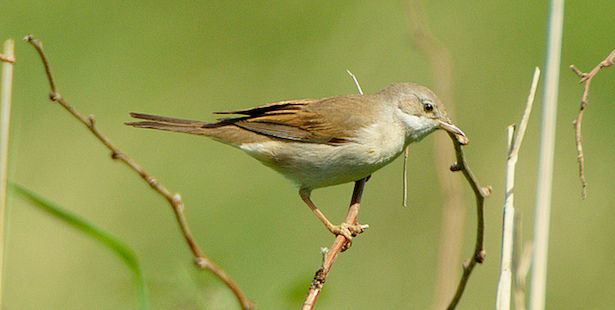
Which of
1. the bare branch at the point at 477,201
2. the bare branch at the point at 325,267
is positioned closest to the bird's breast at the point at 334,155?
the bare branch at the point at 325,267

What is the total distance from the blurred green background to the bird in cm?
92

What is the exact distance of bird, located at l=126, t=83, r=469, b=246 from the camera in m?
3.56

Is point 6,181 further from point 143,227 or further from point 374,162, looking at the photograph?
point 143,227

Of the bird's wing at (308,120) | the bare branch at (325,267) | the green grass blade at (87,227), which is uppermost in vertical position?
the bird's wing at (308,120)

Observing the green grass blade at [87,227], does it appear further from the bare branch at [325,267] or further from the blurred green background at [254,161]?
the blurred green background at [254,161]

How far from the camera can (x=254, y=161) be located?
5.90 m

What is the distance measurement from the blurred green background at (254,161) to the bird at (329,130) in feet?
3.01

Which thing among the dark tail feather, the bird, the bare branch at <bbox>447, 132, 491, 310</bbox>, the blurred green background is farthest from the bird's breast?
the bare branch at <bbox>447, 132, 491, 310</bbox>

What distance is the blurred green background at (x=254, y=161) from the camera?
15.6 feet

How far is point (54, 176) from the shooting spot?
5465 millimetres

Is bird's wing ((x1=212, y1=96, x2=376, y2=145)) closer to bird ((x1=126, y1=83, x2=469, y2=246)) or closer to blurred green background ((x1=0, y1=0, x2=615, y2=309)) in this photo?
bird ((x1=126, y1=83, x2=469, y2=246))

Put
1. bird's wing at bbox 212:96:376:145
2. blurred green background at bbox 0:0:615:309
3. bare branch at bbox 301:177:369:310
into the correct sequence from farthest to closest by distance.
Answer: blurred green background at bbox 0:0:615:309, bird's wing at bbox 212:96:376:145, bare branch at bbox 301:177:369:310

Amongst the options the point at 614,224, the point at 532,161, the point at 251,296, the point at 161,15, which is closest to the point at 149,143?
the point at 161,15

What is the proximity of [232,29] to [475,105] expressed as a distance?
2861 millimetres
